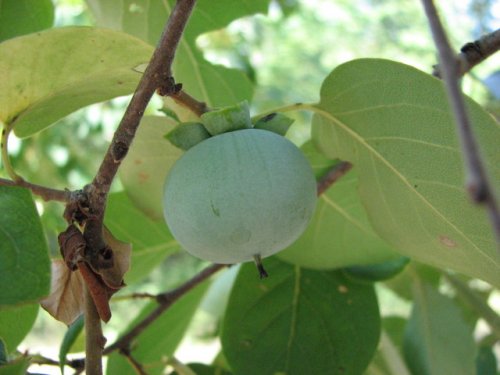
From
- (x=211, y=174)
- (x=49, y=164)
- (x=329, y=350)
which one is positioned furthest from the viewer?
(x=49, y=164)

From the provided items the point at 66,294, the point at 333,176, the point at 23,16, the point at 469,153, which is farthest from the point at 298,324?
the point at 469,153

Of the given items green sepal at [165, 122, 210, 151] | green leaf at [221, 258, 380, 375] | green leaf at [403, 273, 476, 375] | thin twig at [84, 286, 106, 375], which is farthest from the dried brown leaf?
green leaf at [403, 273, 476, 375]

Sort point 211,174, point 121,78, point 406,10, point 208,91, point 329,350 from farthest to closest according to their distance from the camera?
point 406,10
point 208,91
point 329,350
point 121,78
point 211,174

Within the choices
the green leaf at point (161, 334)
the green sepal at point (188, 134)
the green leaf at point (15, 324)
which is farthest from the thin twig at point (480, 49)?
the green leaf at point (161, 334)

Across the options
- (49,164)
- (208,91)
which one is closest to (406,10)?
(49,164)

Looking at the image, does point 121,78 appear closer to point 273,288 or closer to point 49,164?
point 273,288

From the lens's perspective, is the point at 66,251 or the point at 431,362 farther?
the point at 431,362

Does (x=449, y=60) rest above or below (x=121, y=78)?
below
